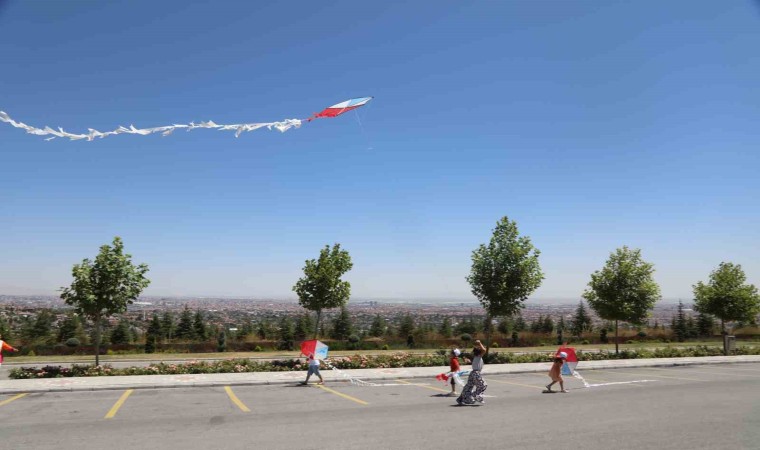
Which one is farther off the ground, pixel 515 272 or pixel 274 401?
pixel 515 272

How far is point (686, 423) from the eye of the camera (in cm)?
1075

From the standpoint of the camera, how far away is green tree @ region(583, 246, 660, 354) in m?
29.5

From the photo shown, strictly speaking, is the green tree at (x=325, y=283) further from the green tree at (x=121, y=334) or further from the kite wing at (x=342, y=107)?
the green tree at (x=121, y=334)

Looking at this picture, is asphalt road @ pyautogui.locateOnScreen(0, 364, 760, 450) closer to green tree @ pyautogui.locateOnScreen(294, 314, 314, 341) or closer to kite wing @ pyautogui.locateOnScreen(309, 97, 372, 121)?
kite wing @ pyautogui.locateOnScreen(309, 97, 372, 121)

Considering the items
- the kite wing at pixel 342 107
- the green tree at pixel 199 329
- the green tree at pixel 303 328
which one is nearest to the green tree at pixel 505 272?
the kite wing at pixel 342 107

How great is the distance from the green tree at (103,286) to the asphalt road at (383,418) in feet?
20.4

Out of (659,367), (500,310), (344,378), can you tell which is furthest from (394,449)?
(659,367)

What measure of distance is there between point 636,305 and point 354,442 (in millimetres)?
26003

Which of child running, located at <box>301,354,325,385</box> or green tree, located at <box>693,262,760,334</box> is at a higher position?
green tree, located at <box>693,262,760,334</box>

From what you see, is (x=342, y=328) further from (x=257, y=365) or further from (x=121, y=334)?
(x=257, y=365)

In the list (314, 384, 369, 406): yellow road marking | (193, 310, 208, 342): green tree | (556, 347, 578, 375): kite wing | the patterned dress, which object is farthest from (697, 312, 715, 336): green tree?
(314, 384, 369, 406): yellow road marking

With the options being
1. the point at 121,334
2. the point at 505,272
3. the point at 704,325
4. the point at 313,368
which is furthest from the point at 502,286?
the point at 704,325

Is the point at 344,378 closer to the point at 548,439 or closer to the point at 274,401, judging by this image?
the point at 274,401

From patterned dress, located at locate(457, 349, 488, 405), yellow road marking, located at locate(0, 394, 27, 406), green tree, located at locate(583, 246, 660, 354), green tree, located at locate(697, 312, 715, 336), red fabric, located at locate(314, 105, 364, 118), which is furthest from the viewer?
green tree, located at locate(697, 312, 715, 336)
